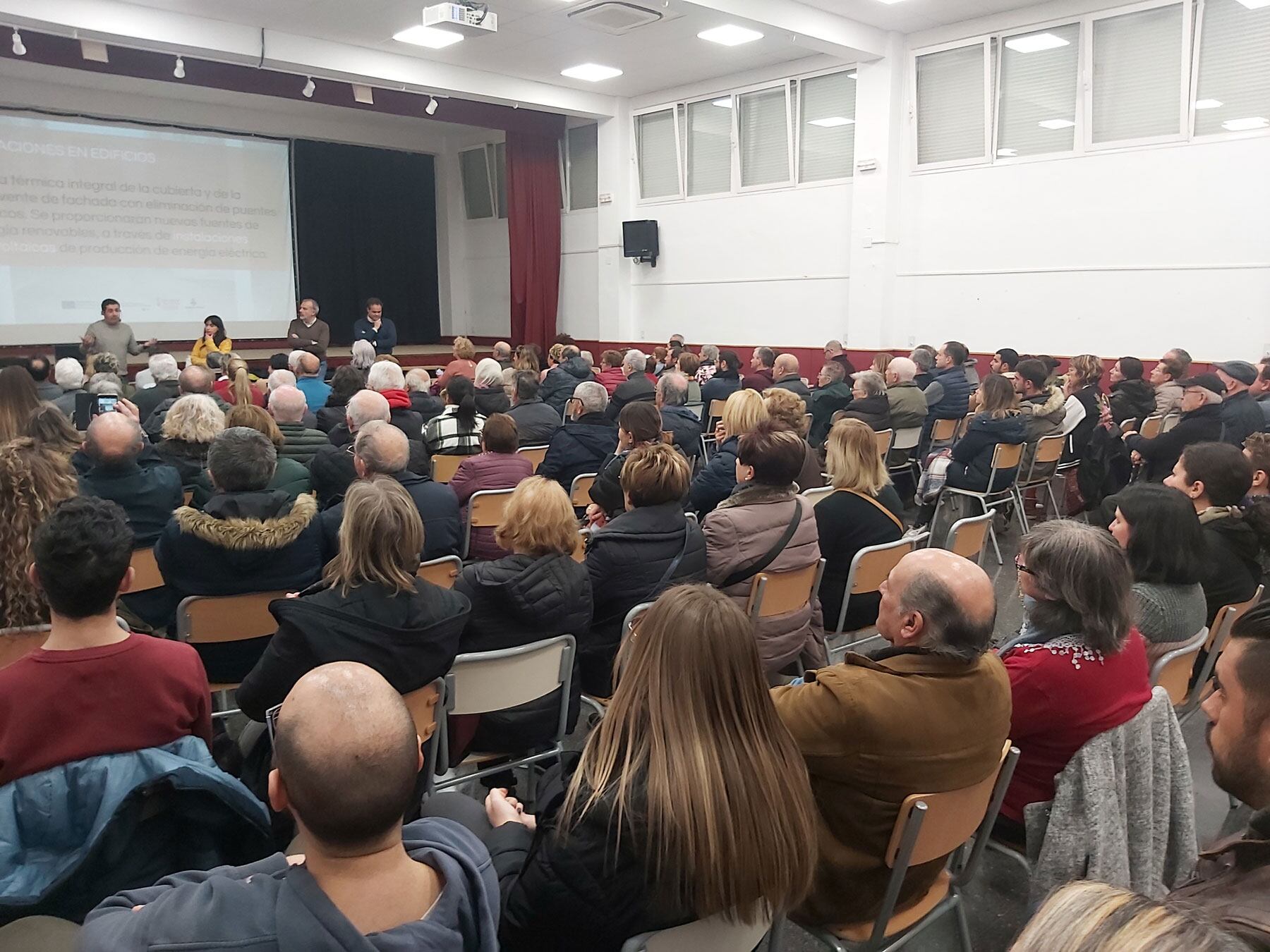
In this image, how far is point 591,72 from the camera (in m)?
10.4

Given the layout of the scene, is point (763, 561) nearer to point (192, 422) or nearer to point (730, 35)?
point (192, 422)

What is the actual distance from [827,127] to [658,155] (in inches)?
103

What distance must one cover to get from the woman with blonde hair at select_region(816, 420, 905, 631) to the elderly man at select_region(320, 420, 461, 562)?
1496mm

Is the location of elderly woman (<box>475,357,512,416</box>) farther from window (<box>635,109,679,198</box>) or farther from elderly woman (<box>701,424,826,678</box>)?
window (<box>635,109,679,198</box>)

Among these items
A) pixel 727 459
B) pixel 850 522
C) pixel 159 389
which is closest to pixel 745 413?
pixel 727 459

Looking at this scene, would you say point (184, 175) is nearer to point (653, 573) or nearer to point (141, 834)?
point (653, 573)

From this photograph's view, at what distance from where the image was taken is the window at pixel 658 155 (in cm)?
1158

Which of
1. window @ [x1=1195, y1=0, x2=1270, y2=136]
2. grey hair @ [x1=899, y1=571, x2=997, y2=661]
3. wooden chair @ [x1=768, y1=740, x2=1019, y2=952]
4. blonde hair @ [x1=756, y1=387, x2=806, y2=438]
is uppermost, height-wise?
window @ [x1=1195, y1=0, x2=1270, y2=136]

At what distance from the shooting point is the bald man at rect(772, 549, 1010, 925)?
1617 mm

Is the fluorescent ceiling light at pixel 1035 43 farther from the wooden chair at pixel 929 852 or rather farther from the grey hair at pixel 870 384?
the wooden chair at pixel 929 852

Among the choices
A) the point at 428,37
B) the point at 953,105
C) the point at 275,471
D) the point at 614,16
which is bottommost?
the point at 275,471

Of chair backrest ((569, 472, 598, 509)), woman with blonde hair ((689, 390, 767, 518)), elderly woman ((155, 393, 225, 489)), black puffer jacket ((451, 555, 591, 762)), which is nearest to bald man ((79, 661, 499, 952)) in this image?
black puffer jacket ((451, 555, 591, 762))

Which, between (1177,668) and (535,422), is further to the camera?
(535,422)

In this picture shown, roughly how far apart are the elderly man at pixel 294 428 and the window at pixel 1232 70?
7.78 metres
